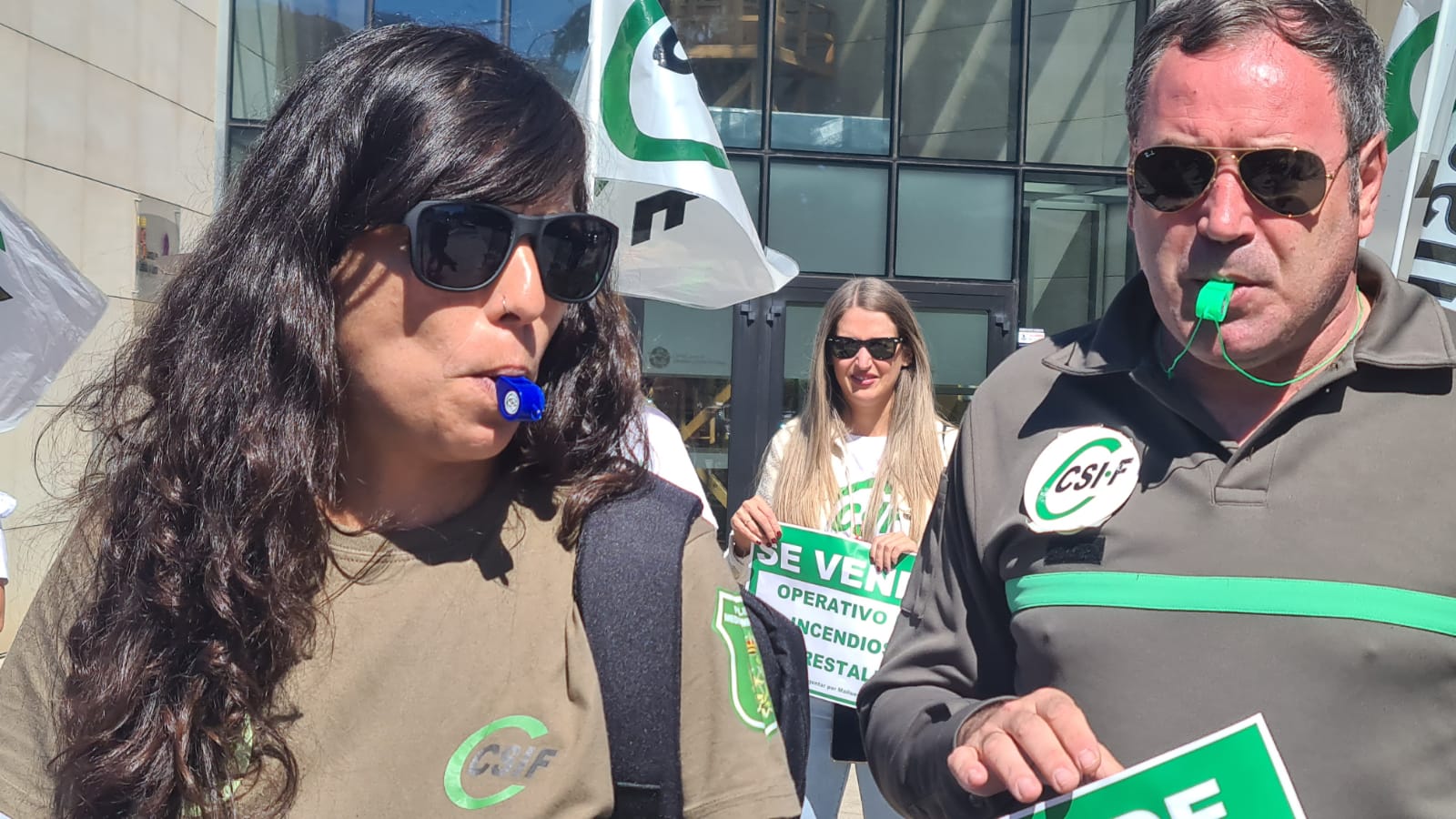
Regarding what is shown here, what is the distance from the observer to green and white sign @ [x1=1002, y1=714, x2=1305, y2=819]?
149 cm

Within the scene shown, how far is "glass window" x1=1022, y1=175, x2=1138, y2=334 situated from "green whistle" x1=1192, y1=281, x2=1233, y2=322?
831 cm

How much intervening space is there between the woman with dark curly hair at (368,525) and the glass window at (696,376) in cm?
783

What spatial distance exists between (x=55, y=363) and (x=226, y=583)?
341 cm

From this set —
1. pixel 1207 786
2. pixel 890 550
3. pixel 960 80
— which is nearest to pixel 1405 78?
pixel 890 550

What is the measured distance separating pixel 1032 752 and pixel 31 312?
4.06m

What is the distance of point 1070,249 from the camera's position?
9.95 meters

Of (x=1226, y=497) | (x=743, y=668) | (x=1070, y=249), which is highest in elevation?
(x=1070, y=249)

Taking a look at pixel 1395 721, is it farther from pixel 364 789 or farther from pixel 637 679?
pixel 364 789

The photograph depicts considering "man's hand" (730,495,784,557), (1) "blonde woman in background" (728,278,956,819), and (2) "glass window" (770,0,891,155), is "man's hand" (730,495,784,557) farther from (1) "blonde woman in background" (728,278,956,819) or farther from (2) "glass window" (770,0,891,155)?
(2) "glass window" (770,0,891,155)

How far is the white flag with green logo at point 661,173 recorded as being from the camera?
15.0ft

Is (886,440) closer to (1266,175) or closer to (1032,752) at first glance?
(1266,175)

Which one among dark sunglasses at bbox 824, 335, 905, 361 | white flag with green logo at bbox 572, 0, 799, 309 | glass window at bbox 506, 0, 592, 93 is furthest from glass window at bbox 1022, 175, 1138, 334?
white flag with green logo at bbox 572, 0, 799, 309

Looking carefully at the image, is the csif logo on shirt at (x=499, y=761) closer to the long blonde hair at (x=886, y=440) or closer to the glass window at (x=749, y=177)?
the long blonde hair at (x=886, y=440)

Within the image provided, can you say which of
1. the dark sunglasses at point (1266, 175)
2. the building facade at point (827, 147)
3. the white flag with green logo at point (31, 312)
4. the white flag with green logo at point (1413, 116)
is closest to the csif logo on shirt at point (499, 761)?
the dark sunglasses at point (1266, 175)
